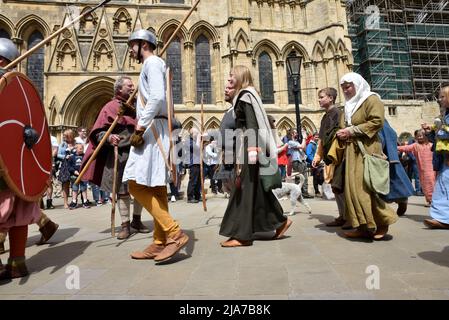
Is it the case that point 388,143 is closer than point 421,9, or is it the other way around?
point 388,143

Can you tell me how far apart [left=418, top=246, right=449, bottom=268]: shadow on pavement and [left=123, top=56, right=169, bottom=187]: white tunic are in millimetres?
2459

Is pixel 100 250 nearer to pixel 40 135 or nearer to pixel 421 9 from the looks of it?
pixel 40 135

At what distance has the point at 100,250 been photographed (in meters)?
3.46

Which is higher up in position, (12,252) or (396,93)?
(396,93)

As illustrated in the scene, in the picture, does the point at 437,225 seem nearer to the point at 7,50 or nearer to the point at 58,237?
the point at 58,237

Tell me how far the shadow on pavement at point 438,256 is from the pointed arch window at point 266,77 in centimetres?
1809

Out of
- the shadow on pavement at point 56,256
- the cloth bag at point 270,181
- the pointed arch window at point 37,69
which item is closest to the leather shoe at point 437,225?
the cloth bag at point 270,181

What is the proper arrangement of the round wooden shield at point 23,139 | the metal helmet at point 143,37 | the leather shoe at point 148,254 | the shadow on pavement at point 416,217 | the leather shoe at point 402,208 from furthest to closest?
the leather shoe at point 402,208, the shadow on pavement at point 416,217, the metal helmet at point 143,37, the leather shoe at point 148,254, the round wooden shield at point 23,139

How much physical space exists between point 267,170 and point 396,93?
86.7 feet

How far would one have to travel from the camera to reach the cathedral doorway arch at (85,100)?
50.2ft

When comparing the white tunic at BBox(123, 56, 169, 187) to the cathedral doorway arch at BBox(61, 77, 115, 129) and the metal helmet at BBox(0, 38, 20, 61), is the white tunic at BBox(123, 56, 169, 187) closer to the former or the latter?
the metal helmet at BBox(0, 38, 20, 61)

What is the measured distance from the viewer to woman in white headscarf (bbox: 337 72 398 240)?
11.1 feet

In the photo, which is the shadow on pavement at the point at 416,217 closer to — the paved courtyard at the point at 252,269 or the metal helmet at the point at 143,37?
the paved courtyard at the point at 252,269
